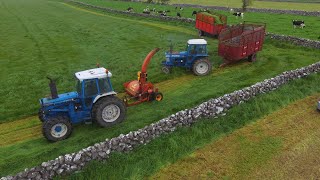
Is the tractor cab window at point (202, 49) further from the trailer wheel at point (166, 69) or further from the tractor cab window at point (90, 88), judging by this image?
the tractor cab window at point (90, 88)

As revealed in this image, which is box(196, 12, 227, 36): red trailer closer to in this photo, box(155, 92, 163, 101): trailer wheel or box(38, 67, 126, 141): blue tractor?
box(155, 92, 163, 101): trailer wheel

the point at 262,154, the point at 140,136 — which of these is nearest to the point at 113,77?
the point at 140,136

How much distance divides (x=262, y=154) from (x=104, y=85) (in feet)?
22.1

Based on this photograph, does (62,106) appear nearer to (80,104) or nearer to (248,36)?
(80,104)

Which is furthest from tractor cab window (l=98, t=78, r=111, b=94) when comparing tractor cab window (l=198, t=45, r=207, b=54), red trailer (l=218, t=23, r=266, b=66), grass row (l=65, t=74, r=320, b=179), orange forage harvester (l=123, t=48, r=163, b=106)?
red trailer (l=218, t=23, r=266, b=66)

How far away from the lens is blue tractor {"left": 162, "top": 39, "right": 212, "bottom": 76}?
1934cm

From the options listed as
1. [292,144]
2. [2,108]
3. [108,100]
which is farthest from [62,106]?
[292,144]

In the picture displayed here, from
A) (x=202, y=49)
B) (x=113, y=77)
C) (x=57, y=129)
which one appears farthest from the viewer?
(x=202, y=49)

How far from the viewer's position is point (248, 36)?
68.5 feet

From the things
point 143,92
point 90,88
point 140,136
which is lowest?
point 140,136

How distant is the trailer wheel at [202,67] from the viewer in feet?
63.3

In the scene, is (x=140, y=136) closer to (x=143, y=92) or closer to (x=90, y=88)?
(x=90, y=88)

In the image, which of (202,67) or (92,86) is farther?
(202,67)

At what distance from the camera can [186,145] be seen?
39.3ft
